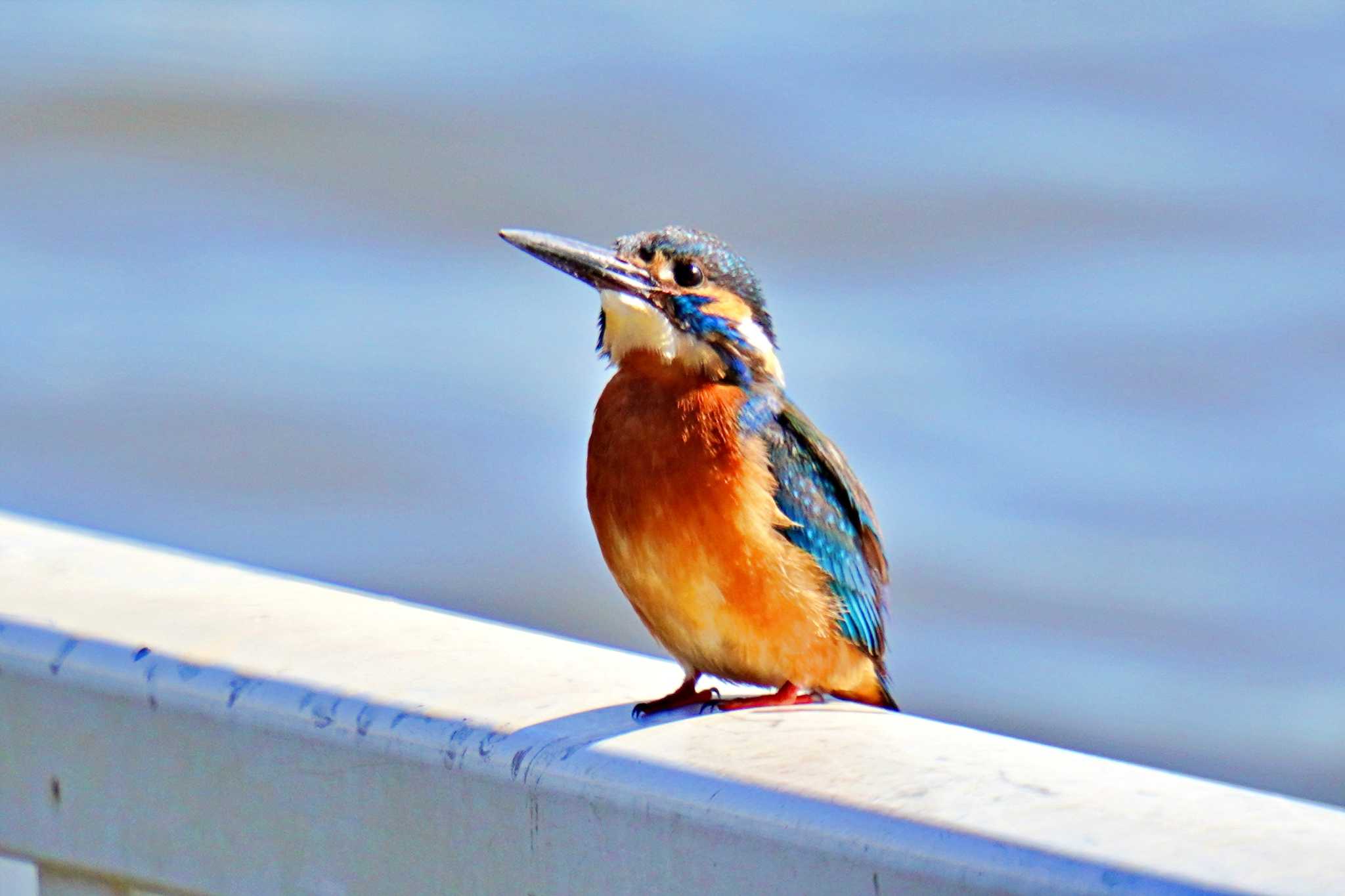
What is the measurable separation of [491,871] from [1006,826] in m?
0.43

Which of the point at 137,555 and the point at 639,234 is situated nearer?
the point at 137,555

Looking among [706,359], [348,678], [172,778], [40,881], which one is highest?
[706,359]

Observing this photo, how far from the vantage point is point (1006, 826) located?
1.48 m

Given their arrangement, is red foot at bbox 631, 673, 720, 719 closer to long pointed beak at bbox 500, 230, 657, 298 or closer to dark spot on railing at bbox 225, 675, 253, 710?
dark spot on railing at bbox 225, 675, 253, 710

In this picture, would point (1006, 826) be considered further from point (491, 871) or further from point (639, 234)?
point (639, 234)

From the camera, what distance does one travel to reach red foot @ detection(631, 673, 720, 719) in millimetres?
1880

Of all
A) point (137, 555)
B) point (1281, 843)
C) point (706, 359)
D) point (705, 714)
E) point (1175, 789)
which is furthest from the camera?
point (706, 359)

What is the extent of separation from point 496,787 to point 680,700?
444 millimetres

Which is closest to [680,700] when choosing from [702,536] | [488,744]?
[702,536]

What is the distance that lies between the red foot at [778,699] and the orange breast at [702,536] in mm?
14

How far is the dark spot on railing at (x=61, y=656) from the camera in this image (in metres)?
1.73

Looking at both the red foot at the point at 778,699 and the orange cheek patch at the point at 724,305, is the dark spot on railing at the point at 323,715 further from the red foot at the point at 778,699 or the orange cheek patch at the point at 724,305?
the orange cheek patch at the point at 724,305

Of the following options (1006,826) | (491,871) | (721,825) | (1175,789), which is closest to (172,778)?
(491,871)

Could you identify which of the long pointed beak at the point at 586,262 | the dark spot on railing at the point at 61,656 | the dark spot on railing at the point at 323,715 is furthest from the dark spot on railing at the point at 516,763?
the long pointed beak at the point at 586,262
